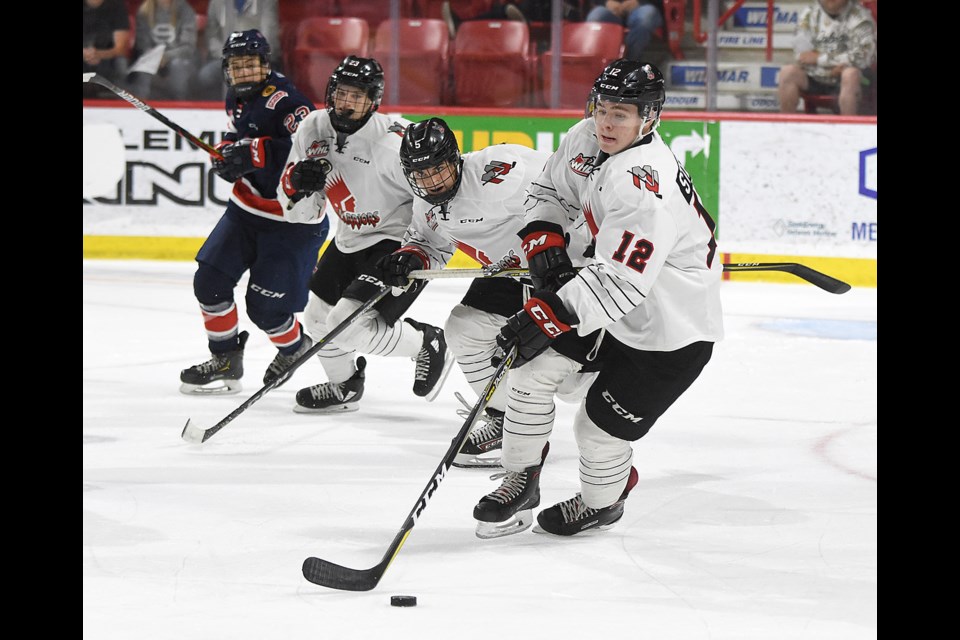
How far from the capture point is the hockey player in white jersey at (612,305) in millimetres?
2523

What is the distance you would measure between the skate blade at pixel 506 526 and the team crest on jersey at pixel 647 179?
→ 0.79m

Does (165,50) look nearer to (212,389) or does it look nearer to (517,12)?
(517,12)

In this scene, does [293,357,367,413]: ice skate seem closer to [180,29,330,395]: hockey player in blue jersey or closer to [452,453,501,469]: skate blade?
[180,29,330,395]: hockey player in blue jersey

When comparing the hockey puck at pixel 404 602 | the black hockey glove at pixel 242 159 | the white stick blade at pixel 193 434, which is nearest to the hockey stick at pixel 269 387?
the white stick blade at pixel 193 434

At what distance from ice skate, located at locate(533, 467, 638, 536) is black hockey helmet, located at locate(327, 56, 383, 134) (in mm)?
1438

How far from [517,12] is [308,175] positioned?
139 inches

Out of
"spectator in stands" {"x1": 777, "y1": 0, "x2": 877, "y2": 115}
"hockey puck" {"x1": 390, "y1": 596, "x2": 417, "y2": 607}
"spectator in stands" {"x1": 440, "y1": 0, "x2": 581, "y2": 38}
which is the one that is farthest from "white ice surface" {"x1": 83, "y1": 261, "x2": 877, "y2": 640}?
"spectator in stands" {"x1": 440, "y1": 0, "x2": 581, "y2": 38}

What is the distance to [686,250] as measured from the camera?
2.63m

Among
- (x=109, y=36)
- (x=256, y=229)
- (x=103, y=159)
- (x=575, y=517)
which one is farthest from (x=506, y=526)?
(x=109, y=36)

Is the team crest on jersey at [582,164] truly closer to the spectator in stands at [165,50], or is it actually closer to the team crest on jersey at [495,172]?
the team crest on jersey at [495,172]

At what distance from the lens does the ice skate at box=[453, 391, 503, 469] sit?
3398mm

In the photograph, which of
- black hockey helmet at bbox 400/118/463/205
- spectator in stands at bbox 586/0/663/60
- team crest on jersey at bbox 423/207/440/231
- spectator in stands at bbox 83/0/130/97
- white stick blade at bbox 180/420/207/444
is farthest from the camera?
spectator in stands at bbox 83/0/130/97
